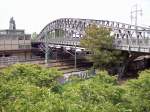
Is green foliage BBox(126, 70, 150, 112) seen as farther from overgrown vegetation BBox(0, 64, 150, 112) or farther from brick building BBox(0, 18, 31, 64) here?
brick building BBox(0, 18, 31, 64)

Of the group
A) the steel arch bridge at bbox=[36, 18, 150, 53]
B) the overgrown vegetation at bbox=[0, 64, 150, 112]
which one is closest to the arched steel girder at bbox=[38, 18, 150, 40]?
the steel arch bridge at bbox=[36, 18, 150, 53]

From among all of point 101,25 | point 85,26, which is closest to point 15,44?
point 85,26

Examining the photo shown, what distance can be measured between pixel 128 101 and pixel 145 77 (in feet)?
12.4

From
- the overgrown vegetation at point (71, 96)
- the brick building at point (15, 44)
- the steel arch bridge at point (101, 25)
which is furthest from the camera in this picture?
the brick building at point (15, 44)

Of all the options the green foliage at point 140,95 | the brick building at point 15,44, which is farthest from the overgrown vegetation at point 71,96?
the brick building at point 15,44

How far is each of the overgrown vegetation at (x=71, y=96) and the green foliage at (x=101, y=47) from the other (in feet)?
70.3

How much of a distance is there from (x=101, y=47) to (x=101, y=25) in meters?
6.32

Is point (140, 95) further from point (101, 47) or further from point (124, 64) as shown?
point (124, 64)

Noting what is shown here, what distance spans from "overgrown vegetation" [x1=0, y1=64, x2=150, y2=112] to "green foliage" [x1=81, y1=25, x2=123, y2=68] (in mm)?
21416

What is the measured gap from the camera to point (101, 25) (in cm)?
5656

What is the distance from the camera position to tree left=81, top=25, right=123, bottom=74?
49906 millimetres

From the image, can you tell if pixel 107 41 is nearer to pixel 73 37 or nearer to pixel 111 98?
pixel 73 37

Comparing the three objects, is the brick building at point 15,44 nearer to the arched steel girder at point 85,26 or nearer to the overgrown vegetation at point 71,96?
the arched steel girder at point 85,26

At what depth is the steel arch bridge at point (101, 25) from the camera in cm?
4959
